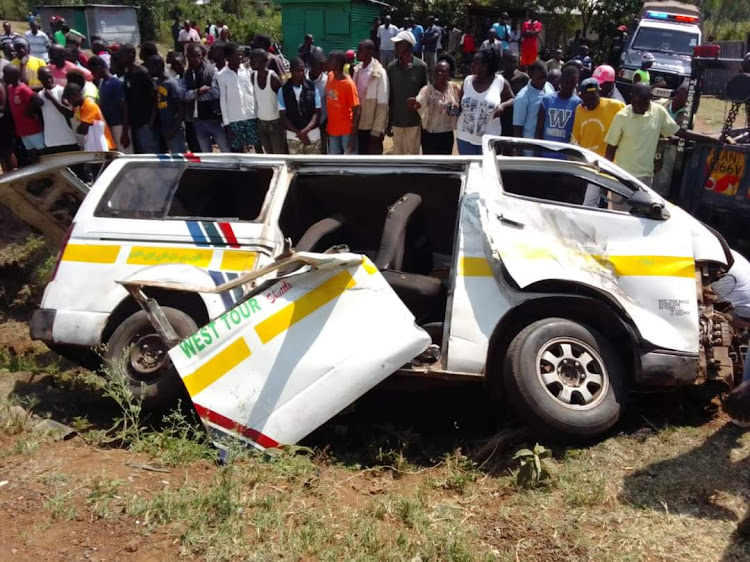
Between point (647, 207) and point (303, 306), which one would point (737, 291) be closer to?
point (647, 207)

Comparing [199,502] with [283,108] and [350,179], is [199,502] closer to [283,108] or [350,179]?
[350,179]

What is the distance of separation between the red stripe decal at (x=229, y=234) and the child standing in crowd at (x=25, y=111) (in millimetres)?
5029

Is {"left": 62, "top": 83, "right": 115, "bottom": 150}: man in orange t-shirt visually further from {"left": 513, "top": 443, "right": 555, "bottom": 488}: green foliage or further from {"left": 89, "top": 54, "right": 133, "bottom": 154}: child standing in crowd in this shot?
{"left": 513, "top": 443, "right": 555, "bottom": 488}: green foliage

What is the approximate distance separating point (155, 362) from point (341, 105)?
4.53m

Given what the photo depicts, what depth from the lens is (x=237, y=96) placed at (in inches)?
326

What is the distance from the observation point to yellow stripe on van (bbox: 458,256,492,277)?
13.8 ft

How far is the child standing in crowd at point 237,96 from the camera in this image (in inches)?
325

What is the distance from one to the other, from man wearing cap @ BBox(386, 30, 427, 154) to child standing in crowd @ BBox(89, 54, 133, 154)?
3.29 meters


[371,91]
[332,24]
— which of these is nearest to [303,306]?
[371,91]

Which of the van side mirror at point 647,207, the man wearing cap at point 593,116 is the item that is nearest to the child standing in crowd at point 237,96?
the man wearing cap at point 593,116

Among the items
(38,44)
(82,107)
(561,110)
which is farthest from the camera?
(38,44)

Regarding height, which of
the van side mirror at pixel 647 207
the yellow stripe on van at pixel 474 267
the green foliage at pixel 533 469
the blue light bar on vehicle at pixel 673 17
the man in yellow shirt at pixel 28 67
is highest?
the blue light bar on vehicle at pixel 673 17

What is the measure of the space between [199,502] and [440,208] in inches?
122

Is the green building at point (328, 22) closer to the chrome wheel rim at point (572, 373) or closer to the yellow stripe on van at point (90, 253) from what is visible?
the yellow stripe on van at point (90, 253)
